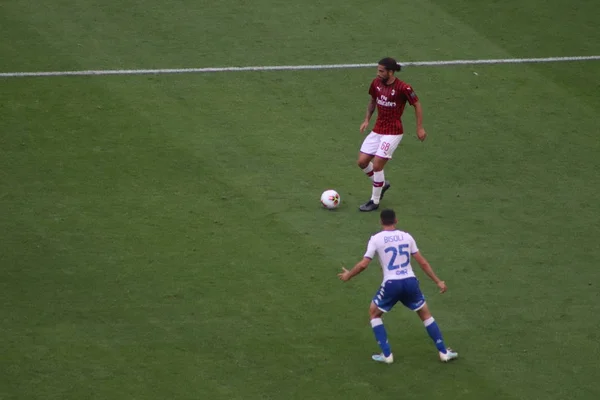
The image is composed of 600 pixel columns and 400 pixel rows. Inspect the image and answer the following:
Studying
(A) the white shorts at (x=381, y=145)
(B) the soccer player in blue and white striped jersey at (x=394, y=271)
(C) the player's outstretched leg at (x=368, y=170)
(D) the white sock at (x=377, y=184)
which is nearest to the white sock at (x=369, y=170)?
(C) the player's outstretched leg at (x=368, y=170)

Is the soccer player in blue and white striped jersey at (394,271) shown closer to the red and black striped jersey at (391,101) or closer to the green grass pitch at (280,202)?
the green grass pitch at (280,202)

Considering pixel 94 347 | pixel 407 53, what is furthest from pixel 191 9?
pixel 94 347

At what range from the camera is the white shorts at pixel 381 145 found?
16.1m

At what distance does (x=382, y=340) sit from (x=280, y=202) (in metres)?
4.49

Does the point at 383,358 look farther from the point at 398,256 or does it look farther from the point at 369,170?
the point at 369,170

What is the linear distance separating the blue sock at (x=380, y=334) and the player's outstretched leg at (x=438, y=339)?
0.50 m

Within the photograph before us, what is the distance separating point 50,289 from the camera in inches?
552

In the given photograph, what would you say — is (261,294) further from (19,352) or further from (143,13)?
(143,13)

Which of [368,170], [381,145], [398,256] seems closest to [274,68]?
[368,170]

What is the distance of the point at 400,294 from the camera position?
1226cm

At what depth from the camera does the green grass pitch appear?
12.6 m

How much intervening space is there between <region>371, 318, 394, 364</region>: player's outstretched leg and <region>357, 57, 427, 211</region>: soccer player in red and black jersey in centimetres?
407

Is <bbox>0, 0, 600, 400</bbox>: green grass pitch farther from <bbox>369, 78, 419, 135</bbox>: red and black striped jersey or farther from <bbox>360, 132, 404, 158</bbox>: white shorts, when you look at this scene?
<bbox>369, 78, 419, 135</bbox>: red and black striped jersey

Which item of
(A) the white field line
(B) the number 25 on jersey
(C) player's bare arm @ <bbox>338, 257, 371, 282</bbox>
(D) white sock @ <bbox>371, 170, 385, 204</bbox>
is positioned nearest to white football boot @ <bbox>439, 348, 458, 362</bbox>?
(B) the number 25 on jersey
